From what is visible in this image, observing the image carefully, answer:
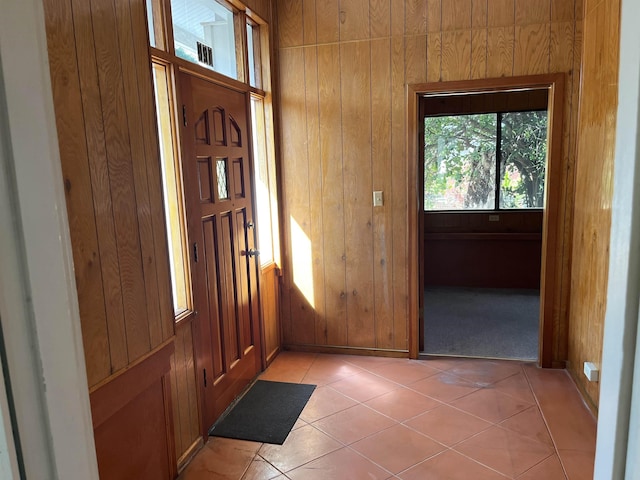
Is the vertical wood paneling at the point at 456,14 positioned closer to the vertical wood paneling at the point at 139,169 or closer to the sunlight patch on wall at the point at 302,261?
the sunlight patch on wall at the point at 302,261

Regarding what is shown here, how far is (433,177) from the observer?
5.70m

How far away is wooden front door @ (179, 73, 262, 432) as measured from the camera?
253 cm

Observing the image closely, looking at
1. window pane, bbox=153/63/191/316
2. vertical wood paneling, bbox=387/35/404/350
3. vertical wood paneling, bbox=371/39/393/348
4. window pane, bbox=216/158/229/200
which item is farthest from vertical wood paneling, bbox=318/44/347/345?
window pane, bbox=153/63/191/316

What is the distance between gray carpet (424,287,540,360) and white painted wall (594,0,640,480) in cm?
331

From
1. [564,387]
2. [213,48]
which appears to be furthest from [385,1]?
[564,387]

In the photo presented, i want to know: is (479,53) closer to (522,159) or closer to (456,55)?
(456,55)

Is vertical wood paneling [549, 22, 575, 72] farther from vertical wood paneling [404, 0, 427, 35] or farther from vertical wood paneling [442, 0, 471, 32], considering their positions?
vertical wood paneling [404, 0, 427, 35]

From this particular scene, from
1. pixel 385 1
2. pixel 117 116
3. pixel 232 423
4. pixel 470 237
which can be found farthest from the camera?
pixel 470 237

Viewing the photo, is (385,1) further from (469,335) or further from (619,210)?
(619,210)

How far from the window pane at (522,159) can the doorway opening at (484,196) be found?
1 centimetres

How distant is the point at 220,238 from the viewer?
2.83 metres

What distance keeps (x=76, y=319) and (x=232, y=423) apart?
2.40 m

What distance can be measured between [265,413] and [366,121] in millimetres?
2190

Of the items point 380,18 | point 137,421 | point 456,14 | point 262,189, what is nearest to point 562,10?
point 456,14
